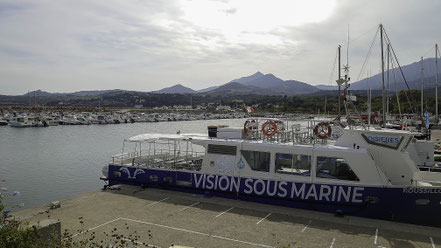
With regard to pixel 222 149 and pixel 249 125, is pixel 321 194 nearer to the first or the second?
pixel 249 125

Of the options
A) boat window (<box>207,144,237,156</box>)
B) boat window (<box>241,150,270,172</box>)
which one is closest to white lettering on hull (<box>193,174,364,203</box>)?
boat window (<box>241,150,270,172</box>)

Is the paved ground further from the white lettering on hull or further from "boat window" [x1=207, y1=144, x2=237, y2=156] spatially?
"boat window" [x1=207, y1=144, x2=237, y2=156]

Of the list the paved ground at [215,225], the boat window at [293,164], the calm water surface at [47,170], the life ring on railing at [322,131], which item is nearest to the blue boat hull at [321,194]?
the paved ground at [215,225]

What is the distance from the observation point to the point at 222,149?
1548cm

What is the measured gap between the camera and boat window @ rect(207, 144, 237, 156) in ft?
50.1

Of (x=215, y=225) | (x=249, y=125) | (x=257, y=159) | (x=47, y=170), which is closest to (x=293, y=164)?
(x=257, y=159)

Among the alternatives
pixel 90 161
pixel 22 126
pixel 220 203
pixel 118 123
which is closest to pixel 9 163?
pixel 90 161

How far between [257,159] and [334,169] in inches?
130

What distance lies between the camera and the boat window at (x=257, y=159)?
47.8 feet

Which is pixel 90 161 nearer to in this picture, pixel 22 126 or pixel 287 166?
pixel 287 166

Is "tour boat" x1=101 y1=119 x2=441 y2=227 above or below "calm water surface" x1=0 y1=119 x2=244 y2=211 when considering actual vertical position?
above

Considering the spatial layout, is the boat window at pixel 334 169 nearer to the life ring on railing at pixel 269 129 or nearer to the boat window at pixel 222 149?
the life ring on railing at pixel 269 129

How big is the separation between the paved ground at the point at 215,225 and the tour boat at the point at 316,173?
1.64 ft

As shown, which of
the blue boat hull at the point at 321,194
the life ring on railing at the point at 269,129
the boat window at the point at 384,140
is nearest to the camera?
the blue boat hull at the point at 321,194
